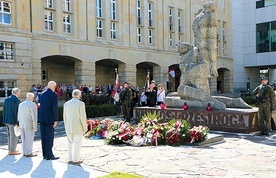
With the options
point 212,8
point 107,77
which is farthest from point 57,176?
point 107,77

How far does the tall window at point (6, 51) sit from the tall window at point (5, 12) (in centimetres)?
154

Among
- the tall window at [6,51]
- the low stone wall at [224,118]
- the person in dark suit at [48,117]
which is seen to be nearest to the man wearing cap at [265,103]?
the low stone wall at [224,118]

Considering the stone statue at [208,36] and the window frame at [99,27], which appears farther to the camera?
the window frame at [99,27]

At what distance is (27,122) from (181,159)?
156 inches

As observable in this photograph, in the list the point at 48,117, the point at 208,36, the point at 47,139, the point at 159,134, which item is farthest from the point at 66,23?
the point at 47,139

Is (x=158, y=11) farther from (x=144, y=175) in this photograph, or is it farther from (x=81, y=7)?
(x=144, y=175)

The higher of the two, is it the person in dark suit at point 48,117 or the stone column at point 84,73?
the stone column at point 84,73

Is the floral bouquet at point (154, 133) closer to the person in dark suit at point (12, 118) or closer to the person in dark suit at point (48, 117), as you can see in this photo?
the person in dark suit at point (48, 117)

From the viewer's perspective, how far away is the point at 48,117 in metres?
8.21

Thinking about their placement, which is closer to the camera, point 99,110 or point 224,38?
point 99,110

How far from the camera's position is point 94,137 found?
1139 centimetres

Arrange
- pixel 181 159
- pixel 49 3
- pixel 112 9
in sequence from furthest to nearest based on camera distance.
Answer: pixel 112 9 < pixel 49 3 < pixel 181 159

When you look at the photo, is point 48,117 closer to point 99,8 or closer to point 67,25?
point 67,25

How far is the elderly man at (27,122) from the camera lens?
28.3 ft
